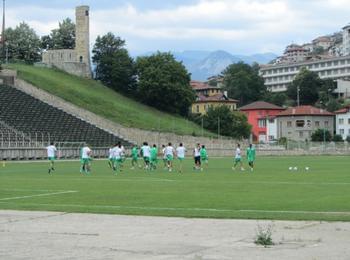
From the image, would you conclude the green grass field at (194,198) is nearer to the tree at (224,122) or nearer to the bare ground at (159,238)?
the bare ground at (159,238)

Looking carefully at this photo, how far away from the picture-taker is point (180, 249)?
523 inches

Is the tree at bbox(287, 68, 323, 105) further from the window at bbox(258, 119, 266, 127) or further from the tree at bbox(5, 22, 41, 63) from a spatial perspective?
the tree at bbox(5, 22, 41, 63)

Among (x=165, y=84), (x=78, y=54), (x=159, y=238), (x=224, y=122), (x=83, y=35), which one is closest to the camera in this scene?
(x=159, y=238)

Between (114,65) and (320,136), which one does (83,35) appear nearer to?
(114,65)

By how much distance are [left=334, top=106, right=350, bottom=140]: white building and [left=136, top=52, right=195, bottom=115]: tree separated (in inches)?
1520

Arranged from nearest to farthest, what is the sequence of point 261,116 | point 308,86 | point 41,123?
point 41,123
point 261,116
point 308,86

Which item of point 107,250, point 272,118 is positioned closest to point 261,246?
point 107,250

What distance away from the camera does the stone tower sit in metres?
135

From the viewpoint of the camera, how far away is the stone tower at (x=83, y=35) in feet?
442

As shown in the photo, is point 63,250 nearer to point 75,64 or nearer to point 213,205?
point 213,205

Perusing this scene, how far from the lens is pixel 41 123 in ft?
274

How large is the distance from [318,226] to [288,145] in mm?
91860

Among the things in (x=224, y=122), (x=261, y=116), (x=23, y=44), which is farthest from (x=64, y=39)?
(x=261, y=116)

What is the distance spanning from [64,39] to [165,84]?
3458 cm
